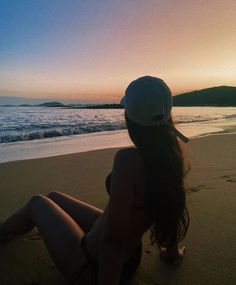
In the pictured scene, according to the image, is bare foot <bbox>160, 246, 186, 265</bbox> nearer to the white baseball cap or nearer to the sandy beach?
the sandy beach

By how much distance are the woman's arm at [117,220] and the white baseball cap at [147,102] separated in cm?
24

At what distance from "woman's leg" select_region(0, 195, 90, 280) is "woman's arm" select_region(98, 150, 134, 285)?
0.28 metres

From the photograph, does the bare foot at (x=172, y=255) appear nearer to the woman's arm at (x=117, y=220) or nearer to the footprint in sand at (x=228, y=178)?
the woman's arm at (x=117, y=220)

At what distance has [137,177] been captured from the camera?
1943mm

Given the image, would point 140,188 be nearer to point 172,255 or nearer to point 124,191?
point 124,191

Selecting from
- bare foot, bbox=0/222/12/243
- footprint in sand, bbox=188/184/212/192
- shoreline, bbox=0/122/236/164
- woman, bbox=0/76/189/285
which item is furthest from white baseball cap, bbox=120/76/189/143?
shoreline, bbox=0/122/236/164

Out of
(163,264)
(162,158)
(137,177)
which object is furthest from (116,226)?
(163,264)

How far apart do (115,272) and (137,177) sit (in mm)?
585

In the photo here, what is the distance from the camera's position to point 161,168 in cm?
198

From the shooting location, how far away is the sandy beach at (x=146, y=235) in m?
2.55

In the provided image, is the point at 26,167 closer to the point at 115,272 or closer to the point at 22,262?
the point at 22,262

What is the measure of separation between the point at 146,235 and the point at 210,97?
9952 cm

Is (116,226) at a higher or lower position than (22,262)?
higher

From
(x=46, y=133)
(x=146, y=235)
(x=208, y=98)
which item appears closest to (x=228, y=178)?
(x=146, y=235)
